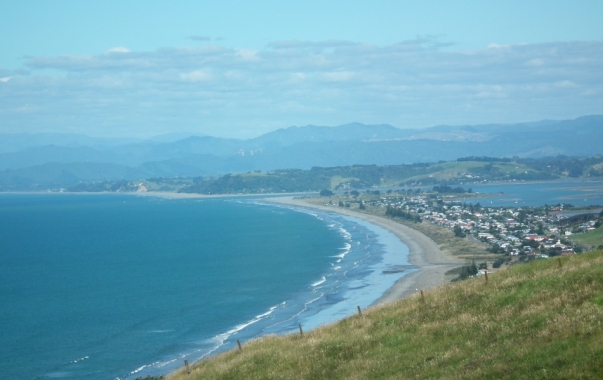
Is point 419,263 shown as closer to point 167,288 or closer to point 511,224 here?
point 167,288

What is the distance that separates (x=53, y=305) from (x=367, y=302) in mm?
27235

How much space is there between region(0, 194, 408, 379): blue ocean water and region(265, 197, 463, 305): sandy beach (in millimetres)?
1706

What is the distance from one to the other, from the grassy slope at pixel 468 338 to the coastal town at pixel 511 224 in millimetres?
37710

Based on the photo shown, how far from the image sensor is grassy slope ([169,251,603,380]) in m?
14.4

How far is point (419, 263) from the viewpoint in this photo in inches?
3073

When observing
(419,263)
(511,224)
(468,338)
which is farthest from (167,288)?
(511,224)

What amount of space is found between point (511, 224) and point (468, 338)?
9808 centimetres

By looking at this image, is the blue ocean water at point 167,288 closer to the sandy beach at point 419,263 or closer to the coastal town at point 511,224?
the sandy beach at point 419,263

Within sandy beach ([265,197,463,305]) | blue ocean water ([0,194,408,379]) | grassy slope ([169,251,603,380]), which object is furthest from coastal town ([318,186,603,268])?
grassy slope ([169,251,603,380])

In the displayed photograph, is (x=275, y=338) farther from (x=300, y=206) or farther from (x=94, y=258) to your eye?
(x=300, y=206)

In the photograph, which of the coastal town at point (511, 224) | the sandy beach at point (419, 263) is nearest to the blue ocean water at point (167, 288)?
the sandy beach at point (419, 263)

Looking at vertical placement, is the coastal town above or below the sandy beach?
above

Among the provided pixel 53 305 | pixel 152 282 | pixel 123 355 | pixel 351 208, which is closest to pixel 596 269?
pixel 123 355

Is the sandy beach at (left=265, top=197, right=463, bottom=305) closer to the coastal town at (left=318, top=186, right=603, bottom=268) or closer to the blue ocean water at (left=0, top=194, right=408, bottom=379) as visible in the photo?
the blue ocean water at (left=0, top=194, right=408, bottom=379)
